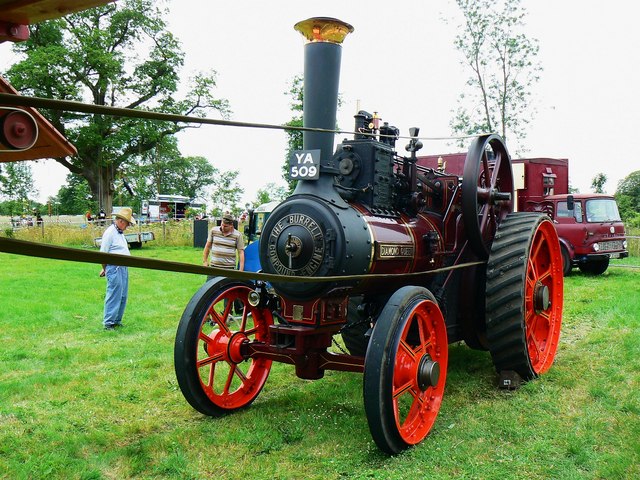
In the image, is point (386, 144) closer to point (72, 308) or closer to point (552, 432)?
point (552, 432)

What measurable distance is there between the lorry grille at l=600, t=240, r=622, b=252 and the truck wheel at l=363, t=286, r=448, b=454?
9.27 metres

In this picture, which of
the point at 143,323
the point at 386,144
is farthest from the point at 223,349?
the point at 143,323

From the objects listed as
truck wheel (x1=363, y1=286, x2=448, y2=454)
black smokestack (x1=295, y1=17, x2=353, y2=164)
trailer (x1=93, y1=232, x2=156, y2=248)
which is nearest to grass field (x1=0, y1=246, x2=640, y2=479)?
truck wheel (x1=363, y1=286, x2=448, y2=454)

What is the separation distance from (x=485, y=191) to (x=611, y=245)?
856 cm

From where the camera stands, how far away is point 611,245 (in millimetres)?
11938

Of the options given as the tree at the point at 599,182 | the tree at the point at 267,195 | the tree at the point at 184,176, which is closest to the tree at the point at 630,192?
the tree at the point at 599,182

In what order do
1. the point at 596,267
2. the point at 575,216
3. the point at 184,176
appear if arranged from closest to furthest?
the point at 575,216 → the point at 596,267 → the point at 184,176

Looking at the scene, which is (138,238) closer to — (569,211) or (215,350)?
(569,211)

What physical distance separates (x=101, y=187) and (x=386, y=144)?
27844mm

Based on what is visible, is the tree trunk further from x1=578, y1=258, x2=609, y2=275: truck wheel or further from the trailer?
x1=578, y1=258, x2=609, y2=275: truck wheel

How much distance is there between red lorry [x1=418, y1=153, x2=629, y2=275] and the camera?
1181 cm

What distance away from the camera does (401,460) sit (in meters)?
3.20

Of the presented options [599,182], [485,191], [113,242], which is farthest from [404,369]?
[599,182]

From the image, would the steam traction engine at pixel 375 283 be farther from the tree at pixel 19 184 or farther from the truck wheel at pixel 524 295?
the tree at pixel 19 184
